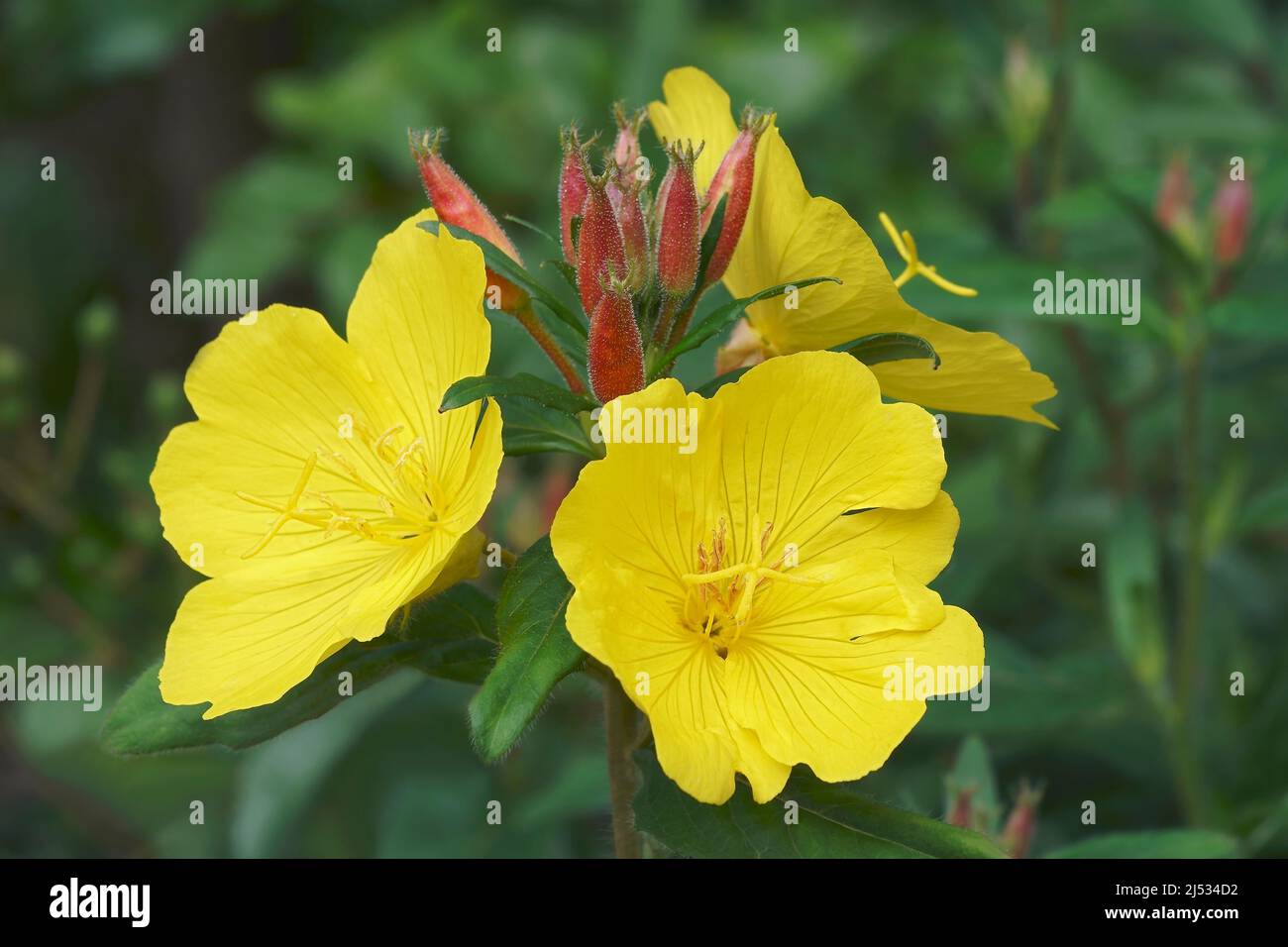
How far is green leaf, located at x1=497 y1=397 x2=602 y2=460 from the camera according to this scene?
3.52 feet

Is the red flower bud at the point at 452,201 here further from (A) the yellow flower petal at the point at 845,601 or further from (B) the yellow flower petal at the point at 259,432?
(A) the yellow flower petal at the point at 845,601

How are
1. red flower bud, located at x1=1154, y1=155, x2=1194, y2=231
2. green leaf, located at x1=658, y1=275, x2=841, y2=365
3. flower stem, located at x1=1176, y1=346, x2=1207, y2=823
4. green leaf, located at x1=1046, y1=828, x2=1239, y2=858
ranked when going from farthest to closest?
1. red flower bud, located at x1=1154, y1=155, x2=1194, y2=231
2. flower stem, located at x1=1176, y1=346, x2=1207, y2=823
3. green leaf, located at x1=1046, y1=828, x2=1239, y2=858
4. green leaf, located at x1=658, y1=275, x2=841, y2=365

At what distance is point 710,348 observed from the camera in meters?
1.90

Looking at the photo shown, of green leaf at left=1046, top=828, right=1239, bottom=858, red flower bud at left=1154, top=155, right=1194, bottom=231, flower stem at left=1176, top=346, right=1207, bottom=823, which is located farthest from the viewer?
red flower bud at left=1154, top=155, right=1194, bottom=231

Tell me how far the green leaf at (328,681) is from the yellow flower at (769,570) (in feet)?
0.59

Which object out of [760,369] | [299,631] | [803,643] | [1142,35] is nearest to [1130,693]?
[803,643]

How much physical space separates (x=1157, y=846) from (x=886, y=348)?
584 mm

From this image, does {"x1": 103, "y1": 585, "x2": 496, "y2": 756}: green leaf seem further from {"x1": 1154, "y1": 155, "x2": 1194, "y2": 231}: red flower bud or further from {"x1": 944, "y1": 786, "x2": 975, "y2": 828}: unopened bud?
{"x1": 1154, "y1": 155, "x2": 1194, "y2": 231}: red flower bud

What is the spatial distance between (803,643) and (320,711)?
0.38 m

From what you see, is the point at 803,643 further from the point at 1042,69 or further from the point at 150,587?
the point at 150,587

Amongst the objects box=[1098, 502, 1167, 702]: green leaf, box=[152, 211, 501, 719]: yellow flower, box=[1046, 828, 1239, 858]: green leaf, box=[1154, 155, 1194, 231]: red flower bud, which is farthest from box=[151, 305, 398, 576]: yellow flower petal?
box=[1154, 155, 1194, 231]: red flower bud

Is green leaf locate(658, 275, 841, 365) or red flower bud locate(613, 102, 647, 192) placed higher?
red flower bud locate(613, 102, 647, 192)

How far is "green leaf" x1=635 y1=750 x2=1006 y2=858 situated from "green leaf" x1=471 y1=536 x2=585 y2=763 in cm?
15

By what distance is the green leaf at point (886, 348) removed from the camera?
1.07 meters
